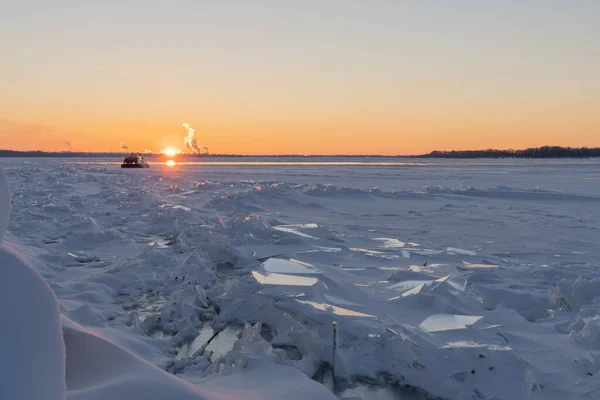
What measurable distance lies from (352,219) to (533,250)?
436 centimetres

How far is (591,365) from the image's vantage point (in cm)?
309

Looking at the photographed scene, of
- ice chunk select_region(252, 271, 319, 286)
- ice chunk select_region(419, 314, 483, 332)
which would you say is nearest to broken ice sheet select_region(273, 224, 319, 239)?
ice chunk select_region(252, 271, 319, 286)

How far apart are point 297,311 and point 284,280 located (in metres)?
0.91

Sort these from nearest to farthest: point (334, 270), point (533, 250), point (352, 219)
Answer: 1. point (334, 270)
2. point (533, 250)
3. point (352, 219)

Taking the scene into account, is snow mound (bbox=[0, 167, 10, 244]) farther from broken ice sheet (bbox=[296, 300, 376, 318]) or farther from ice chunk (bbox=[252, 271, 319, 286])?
ice chunk (bbox=[252, 271, 319, 286])

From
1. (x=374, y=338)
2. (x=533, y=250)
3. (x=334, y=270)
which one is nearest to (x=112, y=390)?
(x=374, y=338)

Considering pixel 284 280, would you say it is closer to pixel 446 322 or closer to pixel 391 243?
pixel 446 322

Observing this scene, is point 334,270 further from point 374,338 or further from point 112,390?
point 112,390

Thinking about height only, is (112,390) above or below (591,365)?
above

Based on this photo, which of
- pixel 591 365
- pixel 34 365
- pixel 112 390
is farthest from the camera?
pixel 591 365

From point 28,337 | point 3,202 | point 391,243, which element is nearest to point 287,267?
point 391,243

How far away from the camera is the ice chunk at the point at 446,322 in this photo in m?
3.82

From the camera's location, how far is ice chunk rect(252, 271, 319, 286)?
485 cm

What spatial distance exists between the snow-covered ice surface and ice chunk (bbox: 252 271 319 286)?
3 centimetres
